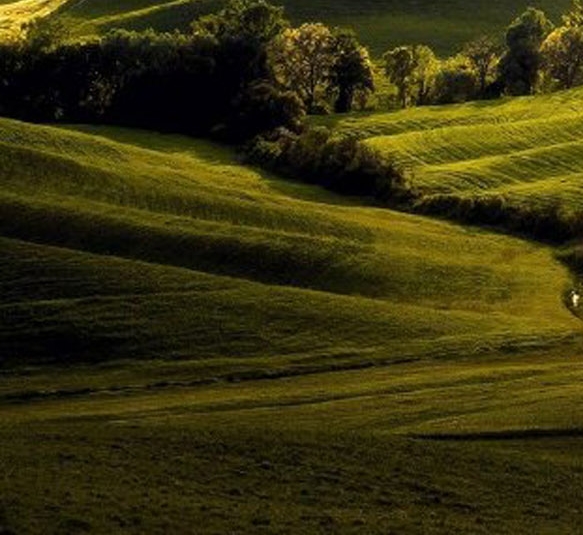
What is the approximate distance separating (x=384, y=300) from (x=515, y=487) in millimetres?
33800

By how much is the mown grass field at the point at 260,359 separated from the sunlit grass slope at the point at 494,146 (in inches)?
438

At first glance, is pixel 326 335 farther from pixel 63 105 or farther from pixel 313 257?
pixel 63 105

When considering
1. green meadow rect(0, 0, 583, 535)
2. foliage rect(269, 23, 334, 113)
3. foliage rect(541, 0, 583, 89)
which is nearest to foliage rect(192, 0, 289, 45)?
foliage rect(269, 23, 334, 113)

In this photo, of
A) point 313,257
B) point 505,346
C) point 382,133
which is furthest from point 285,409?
point 382,133

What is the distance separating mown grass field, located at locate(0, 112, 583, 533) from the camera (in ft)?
138

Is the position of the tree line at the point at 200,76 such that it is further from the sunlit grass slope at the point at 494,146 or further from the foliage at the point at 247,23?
the sunlit grass slope at the point at 494,146

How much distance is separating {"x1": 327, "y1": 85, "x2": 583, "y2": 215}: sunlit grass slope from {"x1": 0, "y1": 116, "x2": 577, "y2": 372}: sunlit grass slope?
1152 cm

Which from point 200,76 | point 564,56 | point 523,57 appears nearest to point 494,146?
point 200,76

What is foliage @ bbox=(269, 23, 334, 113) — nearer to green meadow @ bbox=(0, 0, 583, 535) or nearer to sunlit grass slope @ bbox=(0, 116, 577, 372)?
green meadow @ bbox=(0, 0, 583, 535)

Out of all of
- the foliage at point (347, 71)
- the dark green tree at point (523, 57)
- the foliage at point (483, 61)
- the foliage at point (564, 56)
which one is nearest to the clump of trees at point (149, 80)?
the foliage at point (347, 71)

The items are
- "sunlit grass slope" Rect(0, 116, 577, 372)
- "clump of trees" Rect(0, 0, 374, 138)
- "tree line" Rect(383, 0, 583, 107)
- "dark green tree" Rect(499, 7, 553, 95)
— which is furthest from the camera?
"dark green tree" Rect(499, 7, 553, 95)

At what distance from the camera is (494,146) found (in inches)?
4943

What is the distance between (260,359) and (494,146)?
66138mm

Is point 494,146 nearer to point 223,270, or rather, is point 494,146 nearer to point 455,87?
point 455,87
